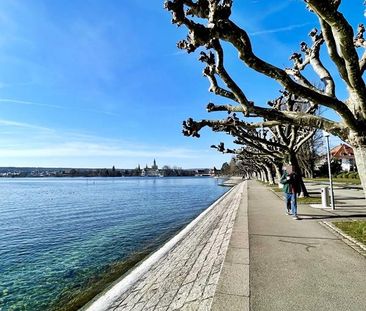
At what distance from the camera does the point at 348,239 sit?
320 inches

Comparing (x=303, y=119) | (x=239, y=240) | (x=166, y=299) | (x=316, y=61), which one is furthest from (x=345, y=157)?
(x=166, y=299)

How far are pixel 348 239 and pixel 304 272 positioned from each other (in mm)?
3197

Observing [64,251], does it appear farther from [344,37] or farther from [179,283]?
[344,37]

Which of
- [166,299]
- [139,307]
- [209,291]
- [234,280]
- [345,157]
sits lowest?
[139,307]

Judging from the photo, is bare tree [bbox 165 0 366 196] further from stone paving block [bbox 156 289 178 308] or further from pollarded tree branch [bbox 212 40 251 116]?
stone paving block [bbox 156 289 178 308]

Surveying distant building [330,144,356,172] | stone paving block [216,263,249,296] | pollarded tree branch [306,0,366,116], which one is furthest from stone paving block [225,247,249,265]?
distant building [330,144,356,172]

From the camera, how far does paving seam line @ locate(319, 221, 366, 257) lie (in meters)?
7.12

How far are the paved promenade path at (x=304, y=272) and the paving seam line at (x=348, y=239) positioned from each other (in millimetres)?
135

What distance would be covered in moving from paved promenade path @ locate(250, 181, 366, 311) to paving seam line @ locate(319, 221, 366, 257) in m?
0.14

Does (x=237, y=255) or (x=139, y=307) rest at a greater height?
(x=237, y=255)

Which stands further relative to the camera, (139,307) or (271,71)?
(271,71)

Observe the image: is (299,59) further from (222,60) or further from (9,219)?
(9,219)

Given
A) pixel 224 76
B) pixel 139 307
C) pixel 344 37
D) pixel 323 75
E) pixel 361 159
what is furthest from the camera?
pixel 323 75

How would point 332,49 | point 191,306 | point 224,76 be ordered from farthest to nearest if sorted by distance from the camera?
Result: point 224,76 → point 332,49 → point 191,306
